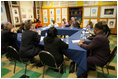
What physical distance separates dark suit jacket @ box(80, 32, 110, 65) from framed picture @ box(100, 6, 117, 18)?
4.90m

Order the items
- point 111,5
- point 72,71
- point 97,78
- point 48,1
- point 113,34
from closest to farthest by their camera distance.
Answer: point 97,78 < point 72,71 < point 111,5 < point 113,34 < point 48,1

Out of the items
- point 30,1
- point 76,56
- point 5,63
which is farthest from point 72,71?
point 30,1

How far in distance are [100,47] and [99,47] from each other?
17 millimetres

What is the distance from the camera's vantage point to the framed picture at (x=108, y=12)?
19.2 feet

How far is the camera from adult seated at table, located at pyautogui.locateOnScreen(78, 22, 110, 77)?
1.81 meters

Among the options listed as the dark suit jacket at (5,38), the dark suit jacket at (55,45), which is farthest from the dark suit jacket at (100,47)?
the dark suit jacket at (5,38)

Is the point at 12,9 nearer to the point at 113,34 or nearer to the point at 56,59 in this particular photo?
the point at 56,59

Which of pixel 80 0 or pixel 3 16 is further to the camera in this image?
pixel 80 0

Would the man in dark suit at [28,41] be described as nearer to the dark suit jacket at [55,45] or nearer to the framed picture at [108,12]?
the dark suit jacket at [55,45]

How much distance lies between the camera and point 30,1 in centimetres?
652

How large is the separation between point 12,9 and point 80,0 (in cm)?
411

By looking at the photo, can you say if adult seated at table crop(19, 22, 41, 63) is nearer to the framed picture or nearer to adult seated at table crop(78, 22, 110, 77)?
adult seated at table crop(78, 22, 110, 77)

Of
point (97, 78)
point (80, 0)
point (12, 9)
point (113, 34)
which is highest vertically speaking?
point (80, 0)

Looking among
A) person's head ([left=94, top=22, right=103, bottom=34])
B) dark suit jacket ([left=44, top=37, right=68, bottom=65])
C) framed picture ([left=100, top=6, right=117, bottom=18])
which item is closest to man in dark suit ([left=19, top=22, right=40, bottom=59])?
dark suit jacket ([left=44, top=37, right=68, bottom=65])
